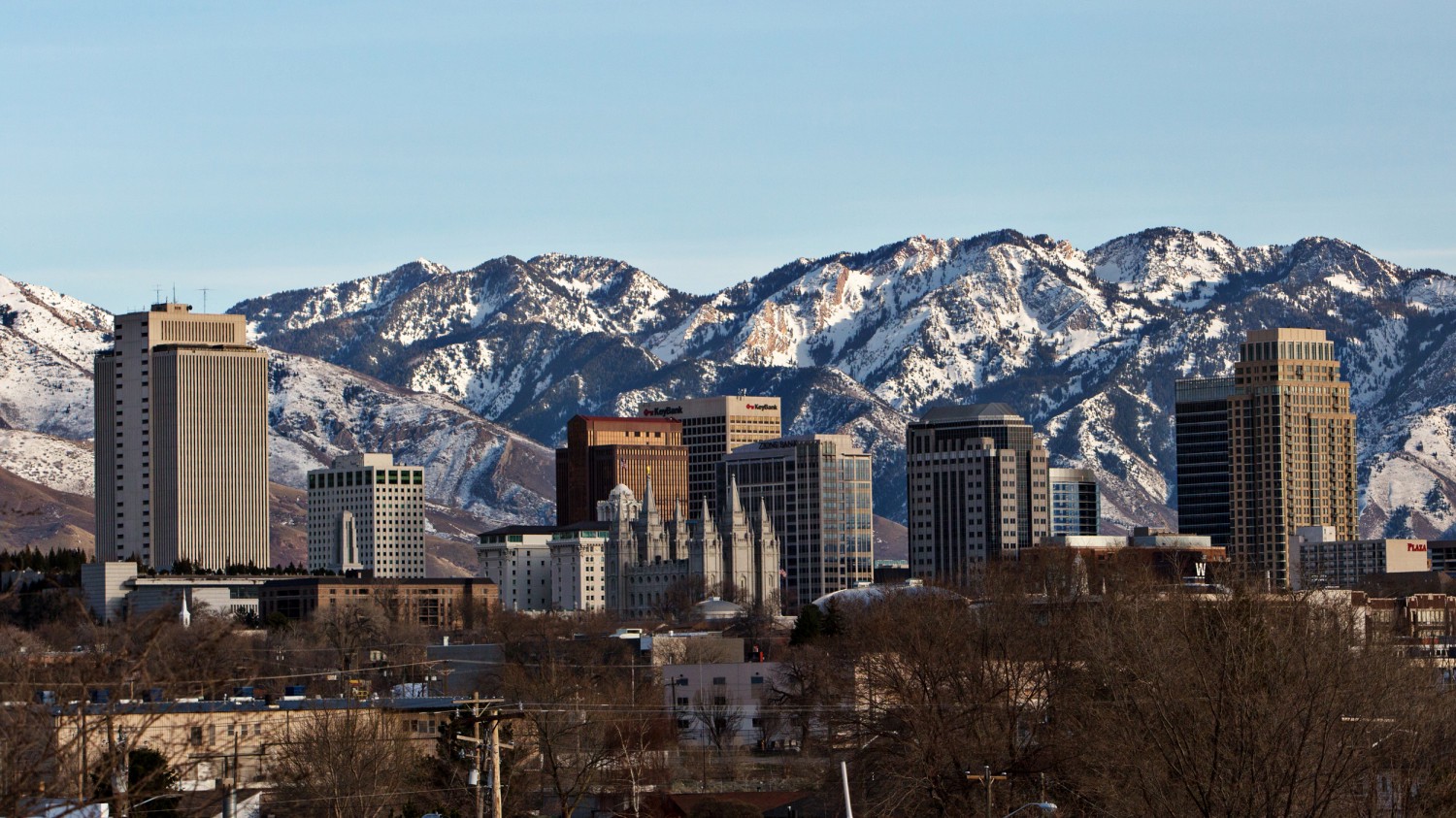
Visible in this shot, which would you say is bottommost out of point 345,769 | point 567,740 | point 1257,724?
point 567,740

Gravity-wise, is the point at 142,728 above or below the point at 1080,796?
above

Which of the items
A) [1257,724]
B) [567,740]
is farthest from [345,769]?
[1257,724]

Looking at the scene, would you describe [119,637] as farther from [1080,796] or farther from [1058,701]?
[1058,701]

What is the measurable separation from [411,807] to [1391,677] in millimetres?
42856

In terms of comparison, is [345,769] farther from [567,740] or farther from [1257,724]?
[1257,724]

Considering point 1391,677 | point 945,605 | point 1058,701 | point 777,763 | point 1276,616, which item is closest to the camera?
point 1276,616

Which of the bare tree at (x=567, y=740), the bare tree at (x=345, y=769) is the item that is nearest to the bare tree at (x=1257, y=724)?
the bare tree at (x=345, y=769)

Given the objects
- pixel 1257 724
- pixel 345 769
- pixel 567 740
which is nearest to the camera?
pixel 1257 724

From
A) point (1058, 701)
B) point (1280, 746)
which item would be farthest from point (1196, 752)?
point (1058, 701)

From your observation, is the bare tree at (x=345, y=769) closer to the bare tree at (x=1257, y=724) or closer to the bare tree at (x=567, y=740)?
the bare tree at (x=567, y=740)

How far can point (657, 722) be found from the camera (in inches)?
7854

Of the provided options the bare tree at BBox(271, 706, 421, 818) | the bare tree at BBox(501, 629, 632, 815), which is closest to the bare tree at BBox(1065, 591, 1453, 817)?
the bare tree at BBox(271, 706, 421, 818)

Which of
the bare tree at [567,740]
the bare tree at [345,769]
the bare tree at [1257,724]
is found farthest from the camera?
the bare tree at [567,740]

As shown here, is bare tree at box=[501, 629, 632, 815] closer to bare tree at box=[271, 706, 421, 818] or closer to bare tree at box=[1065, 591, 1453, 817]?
bare tree at box=[271, 706, 421, 818]
